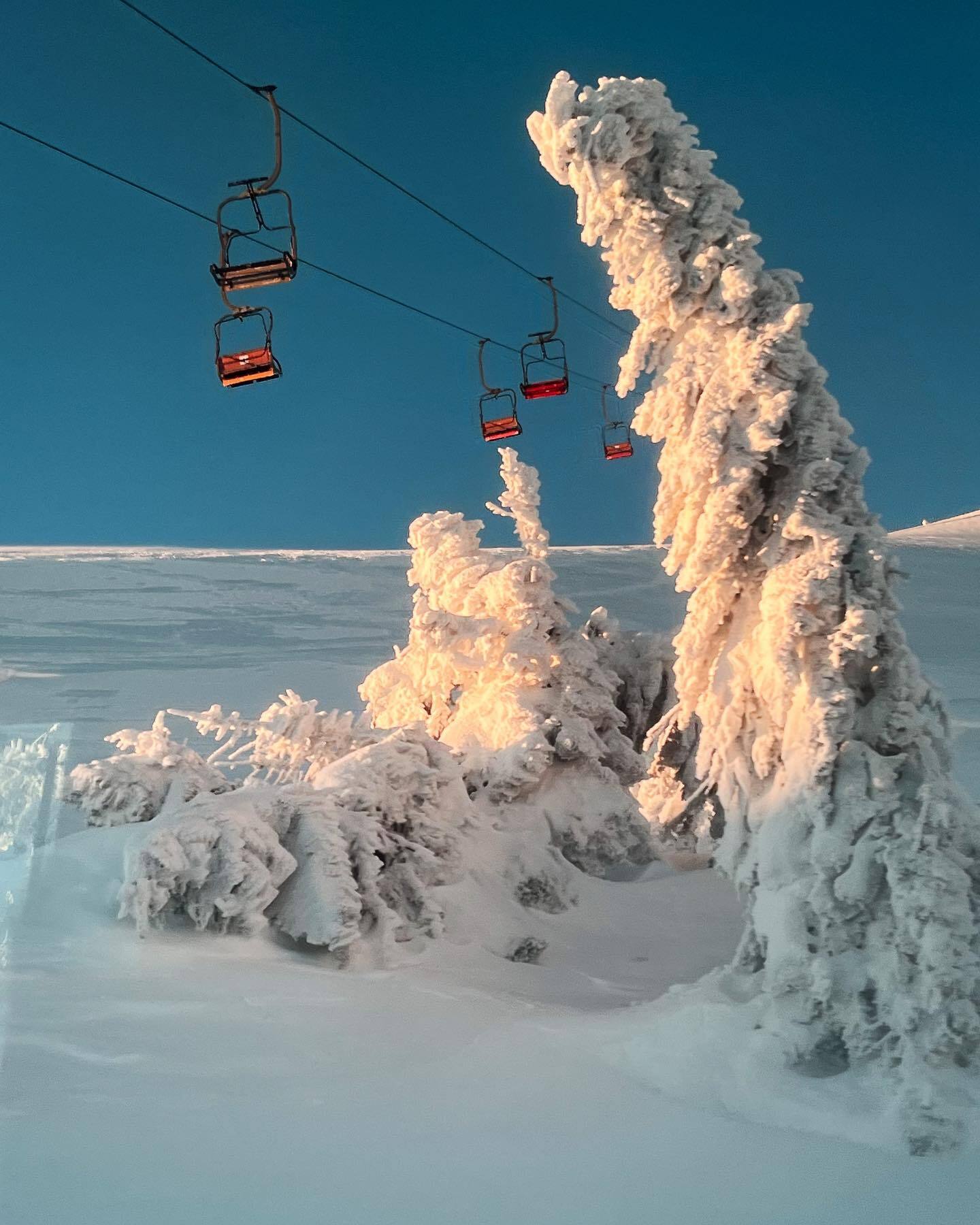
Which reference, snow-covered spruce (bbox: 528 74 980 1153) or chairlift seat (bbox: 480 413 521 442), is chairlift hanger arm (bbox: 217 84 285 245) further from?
chairlift seat (bbox: 480 413 521 442)

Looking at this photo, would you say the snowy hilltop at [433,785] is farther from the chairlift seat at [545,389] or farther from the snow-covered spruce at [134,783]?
the chairlift seat at [545,389]

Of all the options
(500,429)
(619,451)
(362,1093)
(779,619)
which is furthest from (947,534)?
(362,1093)

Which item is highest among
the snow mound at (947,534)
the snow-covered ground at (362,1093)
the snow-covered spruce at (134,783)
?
the snow mound at (947,534)

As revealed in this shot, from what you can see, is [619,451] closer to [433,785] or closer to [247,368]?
[433,785]

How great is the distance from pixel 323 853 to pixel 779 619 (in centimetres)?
402

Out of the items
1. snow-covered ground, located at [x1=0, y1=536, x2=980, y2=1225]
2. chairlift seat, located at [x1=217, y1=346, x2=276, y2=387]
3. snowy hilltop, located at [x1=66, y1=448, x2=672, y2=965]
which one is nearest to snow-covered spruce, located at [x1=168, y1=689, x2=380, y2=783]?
snowy hilltop, located at [x1=66, y1=448, x2=672, y2=965]

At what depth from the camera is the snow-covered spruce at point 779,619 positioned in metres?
6.18

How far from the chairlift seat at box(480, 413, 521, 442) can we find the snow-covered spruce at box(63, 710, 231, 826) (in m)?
4.45

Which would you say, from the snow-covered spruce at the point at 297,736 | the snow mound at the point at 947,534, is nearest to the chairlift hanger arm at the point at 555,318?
the snow-covered spruce at the point at 297,736

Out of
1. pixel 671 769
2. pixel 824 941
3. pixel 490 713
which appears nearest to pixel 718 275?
pixel 824 941

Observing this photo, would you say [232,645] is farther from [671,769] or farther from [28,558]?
[671,769]

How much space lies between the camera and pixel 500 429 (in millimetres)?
11219

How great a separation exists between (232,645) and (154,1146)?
25608 millimetres

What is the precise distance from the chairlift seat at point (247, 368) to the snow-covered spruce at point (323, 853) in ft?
10.7
